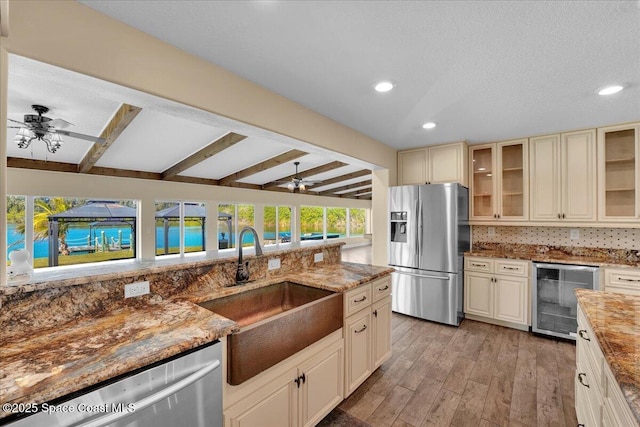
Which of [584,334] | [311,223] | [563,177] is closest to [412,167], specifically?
[563,177]

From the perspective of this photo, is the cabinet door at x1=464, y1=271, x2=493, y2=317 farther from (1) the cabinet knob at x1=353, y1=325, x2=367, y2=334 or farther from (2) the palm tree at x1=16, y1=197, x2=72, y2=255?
(2) the palm tree at x1=16, y1=197, x2=72, y2=255

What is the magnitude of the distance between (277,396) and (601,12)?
265 cm

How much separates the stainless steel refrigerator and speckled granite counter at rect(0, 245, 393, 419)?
9.00ft

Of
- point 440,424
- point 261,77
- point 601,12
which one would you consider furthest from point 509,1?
point 440,424

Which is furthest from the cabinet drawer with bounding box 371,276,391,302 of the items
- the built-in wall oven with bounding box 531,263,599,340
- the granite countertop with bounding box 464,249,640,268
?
the built-in wall oven with bounding box 531,263,599,340

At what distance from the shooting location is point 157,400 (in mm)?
1010

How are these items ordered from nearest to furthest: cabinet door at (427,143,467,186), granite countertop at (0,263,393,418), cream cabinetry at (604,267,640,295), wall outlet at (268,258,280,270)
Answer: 1. granite countertop at (0,263,393,418)
2. wall outlet at (268,258,280,270)
3. cream cabinetry at (604,267,640,295)
4. cabinet door at (427,143,467,186)

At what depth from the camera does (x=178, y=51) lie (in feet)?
5.67

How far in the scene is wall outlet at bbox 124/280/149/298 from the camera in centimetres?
152

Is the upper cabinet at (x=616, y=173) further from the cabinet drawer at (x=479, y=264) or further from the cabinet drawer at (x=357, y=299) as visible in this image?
the cabinet drawer at (x=357, y=299)

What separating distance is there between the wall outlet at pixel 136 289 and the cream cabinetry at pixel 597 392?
2.07 m

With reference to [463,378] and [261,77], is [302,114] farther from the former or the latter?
[463,378]

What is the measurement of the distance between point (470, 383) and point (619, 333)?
Answer: 1459mm

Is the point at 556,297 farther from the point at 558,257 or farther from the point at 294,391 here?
the point at 294,391
